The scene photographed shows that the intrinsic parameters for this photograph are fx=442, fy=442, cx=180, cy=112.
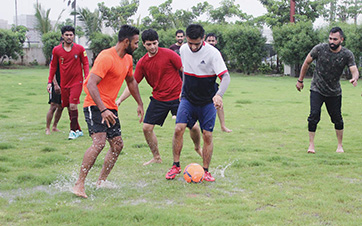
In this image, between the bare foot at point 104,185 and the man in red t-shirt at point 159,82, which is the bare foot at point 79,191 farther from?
the man in red t-shirt at point 159,82

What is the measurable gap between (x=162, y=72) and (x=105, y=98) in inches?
66.2

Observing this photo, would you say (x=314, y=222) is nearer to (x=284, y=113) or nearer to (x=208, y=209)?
(x=208, y=209)

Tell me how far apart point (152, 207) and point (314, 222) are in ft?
5.28

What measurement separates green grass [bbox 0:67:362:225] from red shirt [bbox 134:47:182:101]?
108cm

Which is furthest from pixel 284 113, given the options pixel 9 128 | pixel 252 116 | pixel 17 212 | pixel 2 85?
pixel 2 85

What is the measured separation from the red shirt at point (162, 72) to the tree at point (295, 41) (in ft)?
82.3

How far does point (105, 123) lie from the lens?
5.12 metres

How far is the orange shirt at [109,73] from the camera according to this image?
4.91m

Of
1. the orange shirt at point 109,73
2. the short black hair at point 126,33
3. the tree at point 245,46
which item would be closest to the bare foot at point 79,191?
the orange shirt at point 109,73

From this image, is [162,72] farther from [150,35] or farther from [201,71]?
[201,71]

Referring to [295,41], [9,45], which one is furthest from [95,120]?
[9,45]

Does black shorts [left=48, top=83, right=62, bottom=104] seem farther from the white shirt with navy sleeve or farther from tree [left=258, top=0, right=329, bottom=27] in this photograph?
tree [left=258, top=0, right=329, bottom=27]

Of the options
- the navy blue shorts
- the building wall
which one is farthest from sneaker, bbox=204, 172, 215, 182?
the building wall

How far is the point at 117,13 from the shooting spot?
5678 centimetres
